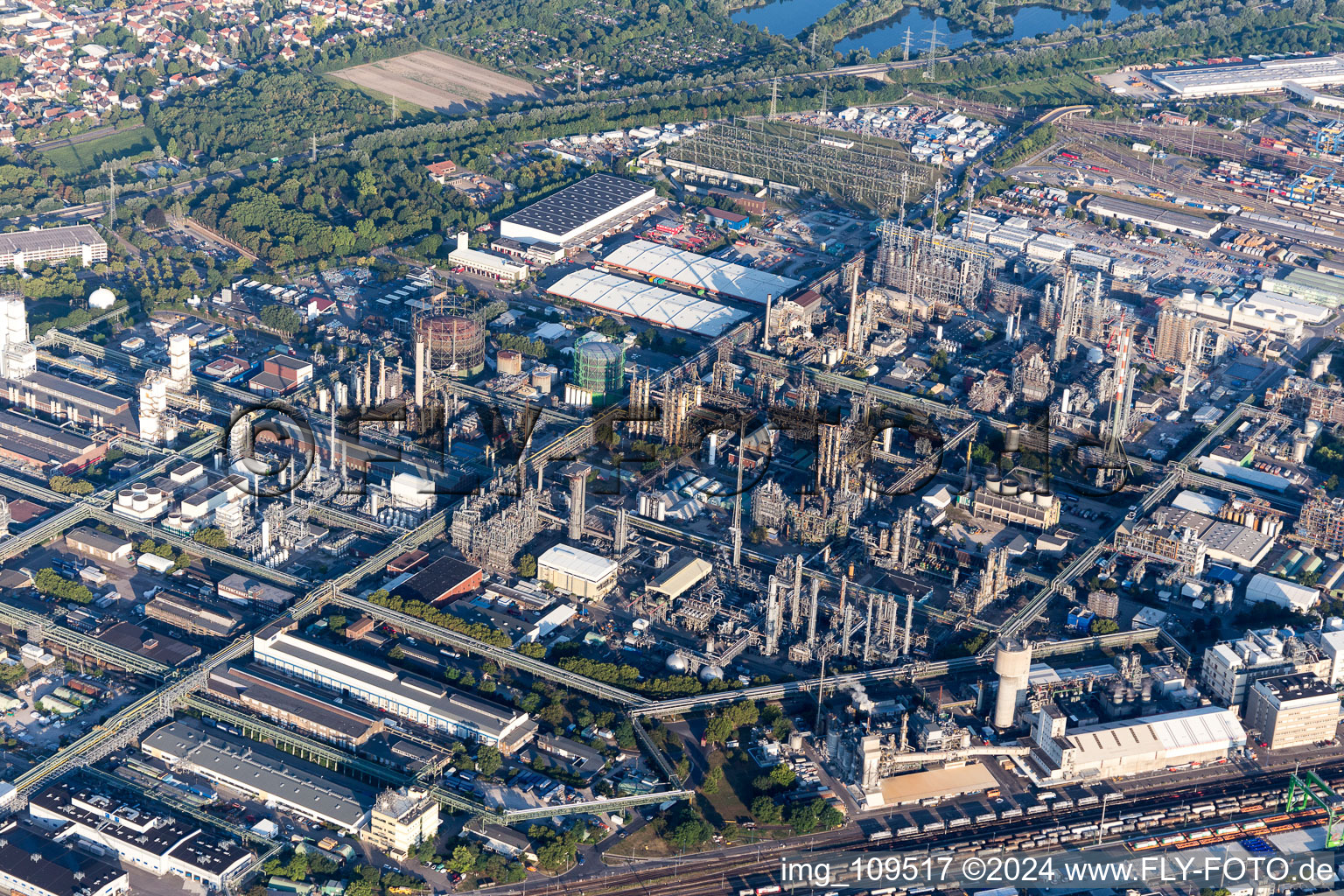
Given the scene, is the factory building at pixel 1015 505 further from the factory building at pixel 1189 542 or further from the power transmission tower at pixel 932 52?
the power transmission tower at pixel 932 52

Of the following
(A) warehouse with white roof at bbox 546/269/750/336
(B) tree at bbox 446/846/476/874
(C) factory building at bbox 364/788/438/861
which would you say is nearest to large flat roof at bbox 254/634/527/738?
(C) factory building at bbox 364/788/438/861

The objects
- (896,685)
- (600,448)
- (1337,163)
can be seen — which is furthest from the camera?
(1337,163)

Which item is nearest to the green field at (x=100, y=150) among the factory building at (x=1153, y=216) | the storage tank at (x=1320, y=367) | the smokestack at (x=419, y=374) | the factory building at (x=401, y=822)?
the smokestack at (x=419, y=374)

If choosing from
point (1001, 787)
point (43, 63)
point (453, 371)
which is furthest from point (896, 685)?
point (43, 63)

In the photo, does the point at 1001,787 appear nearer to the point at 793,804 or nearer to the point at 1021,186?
the point at 793,804

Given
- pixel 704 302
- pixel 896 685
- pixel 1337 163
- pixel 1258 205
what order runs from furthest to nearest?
1. pixel 1337 163
2. pixel 1258 205
3. pixel 704 302
4. pixel 896 685

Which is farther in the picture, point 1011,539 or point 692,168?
point 692,168

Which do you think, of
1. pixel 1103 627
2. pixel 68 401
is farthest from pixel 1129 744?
pixel 68 401
